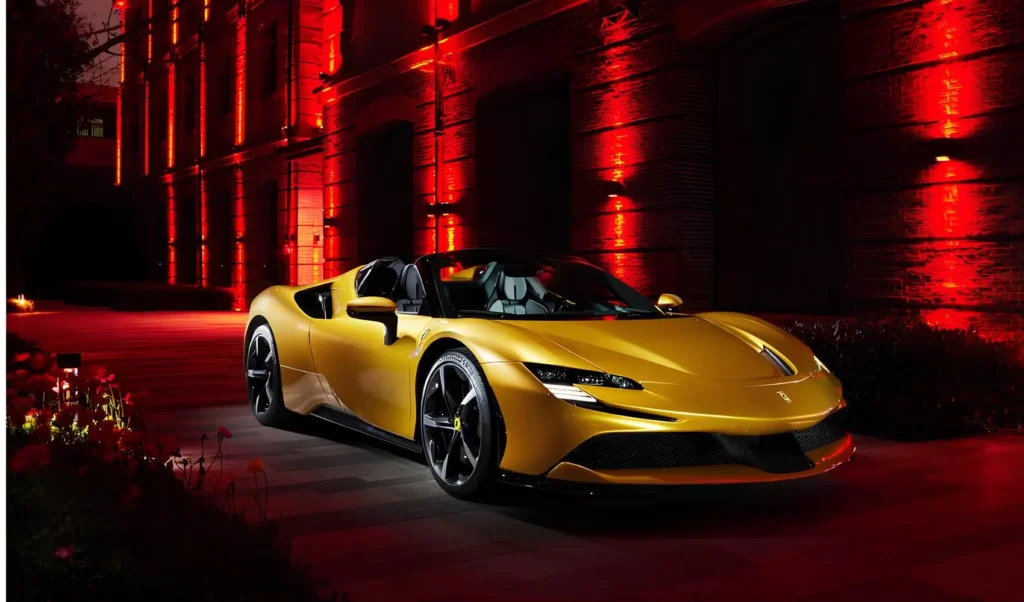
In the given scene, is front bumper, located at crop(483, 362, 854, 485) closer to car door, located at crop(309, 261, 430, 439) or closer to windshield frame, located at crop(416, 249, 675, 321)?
windshield frame, located at crop(416, 249, 675, 321)

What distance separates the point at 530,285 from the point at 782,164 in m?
6.63

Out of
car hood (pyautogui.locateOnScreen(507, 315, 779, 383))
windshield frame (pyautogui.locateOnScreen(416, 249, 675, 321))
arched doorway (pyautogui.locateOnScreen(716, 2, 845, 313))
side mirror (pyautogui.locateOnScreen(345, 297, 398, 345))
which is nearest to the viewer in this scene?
car hood (pyautogui.locateOnScreen(507, 315, 779, 383))

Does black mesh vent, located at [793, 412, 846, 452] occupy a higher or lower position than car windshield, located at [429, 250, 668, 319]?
lower

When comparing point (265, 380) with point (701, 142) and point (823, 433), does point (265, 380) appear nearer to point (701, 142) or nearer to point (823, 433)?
point (823, 433)

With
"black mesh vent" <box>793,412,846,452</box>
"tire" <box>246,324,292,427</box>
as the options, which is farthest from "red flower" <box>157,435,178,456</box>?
"tire" <box>246,324,292,427</box>

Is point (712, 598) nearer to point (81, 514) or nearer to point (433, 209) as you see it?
point (81, 514)

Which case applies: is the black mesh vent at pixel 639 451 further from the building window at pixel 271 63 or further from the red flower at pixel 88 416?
the building window at pixel 271 63

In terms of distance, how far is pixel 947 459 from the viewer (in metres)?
6.57

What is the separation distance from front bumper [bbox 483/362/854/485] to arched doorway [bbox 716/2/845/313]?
717 centimetres

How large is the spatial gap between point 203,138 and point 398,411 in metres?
26.8

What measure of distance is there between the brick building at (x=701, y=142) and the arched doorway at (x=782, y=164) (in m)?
0.03

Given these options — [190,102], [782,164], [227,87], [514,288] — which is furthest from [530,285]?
[190,102]

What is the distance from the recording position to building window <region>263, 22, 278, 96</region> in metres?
26.1

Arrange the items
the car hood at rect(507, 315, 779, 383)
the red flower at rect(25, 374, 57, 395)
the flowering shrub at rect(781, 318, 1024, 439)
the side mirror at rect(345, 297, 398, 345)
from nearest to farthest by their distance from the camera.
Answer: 1. the car hood at rect(507, 315, 779, 383)
2. the side mirror at rect(345, 297, 398, 345)
3. the red flower at rect(25, 374, 57, 395)
4. the flowering shrub at rect(781, 318, 1024, 439)
